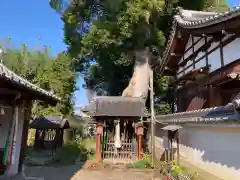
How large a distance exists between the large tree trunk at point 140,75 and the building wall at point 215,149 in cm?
1043

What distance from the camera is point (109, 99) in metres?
16.9

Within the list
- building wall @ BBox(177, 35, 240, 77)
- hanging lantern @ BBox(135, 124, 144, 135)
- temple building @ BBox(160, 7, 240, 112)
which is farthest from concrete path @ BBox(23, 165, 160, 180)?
building wall @ BBox(177, 35, 240, 77)

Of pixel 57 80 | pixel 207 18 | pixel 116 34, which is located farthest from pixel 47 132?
pixel 207 18

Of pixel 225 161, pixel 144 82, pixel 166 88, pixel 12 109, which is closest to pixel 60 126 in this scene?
pixel 144 82

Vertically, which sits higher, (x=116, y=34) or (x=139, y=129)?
(x=116, y=34)

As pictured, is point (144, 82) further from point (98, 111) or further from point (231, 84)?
point (231, 84)

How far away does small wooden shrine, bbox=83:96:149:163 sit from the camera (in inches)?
595

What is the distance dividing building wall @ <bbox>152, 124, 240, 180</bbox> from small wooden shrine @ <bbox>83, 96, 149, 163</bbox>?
5976 millimetres

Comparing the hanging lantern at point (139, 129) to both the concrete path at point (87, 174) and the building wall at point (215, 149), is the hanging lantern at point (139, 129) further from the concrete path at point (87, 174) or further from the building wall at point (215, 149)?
the building wall at point (215, 149)

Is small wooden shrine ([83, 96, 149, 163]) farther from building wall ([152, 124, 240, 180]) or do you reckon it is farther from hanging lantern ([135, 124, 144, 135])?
building wall ([152, 124, 240, 180])

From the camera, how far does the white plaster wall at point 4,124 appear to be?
812 centimetres

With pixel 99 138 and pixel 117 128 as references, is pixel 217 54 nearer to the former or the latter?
pixel 117 128

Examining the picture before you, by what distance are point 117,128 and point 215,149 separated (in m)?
8.99

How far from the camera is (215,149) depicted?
6.81m
